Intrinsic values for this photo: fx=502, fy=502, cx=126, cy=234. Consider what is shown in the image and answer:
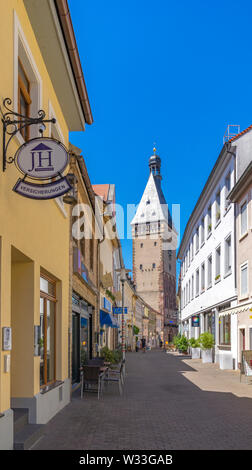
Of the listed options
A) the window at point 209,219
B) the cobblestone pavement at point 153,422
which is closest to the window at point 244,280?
the cobblestone pavement at point 153,422

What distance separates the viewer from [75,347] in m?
14.5

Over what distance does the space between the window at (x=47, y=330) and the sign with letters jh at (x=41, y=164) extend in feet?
11.6

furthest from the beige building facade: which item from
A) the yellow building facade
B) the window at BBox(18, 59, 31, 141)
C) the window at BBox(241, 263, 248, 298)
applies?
the window at BBox(18, 59, 31, 141)

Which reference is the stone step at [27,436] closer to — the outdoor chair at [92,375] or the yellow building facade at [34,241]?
the yellow building facade at [34,241]

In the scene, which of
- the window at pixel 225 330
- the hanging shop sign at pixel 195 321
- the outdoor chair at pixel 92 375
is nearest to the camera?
the outdoor chair at pixel 92 375

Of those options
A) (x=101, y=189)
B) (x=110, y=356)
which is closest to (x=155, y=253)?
(x=101, y=189)

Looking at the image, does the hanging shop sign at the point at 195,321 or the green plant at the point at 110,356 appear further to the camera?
the hanging shop sign at the point at 195,321

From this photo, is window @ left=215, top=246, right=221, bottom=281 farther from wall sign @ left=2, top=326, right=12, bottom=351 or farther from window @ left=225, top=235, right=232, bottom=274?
wall sign @ left=2, top=326, right=12, bottom=351

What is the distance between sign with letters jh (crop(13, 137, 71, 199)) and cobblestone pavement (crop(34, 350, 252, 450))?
11.9ft

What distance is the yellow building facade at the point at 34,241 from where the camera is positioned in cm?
655

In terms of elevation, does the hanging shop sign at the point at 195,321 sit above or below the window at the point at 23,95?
below

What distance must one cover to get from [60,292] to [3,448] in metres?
5.47

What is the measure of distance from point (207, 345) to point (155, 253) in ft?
218

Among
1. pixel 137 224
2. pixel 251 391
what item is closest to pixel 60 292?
pixel 251 391
